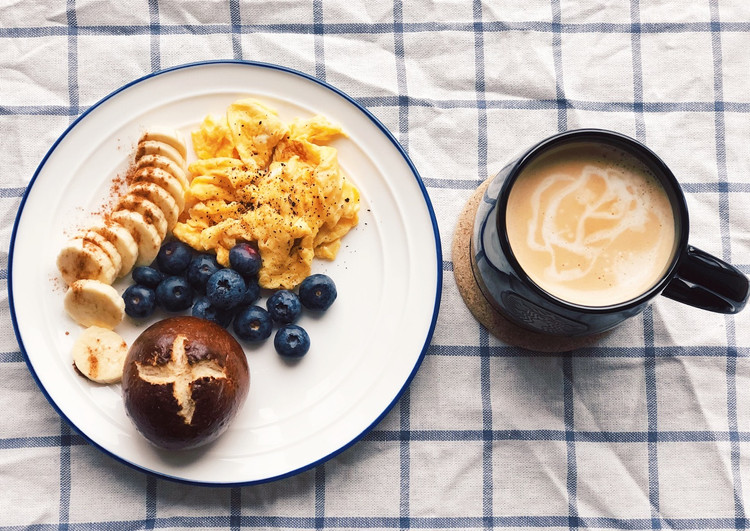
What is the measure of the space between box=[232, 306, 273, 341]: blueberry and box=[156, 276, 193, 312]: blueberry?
134 millimetres

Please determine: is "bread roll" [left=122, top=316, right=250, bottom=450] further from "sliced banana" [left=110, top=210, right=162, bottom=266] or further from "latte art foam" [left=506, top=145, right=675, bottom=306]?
"latte art foam" [left=506, top=145, right=675, bottom=306]

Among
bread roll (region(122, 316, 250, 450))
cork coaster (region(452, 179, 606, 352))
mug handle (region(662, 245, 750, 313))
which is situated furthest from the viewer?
cork coaster (region(452, 179, 606, 352))

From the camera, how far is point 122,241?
1.62 metres

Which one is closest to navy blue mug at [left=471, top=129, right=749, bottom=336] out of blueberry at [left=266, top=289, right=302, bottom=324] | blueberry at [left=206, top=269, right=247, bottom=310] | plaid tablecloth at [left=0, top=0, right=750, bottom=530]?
plaid tablecloth at [left=0, top=0, right=750, bottom=530]

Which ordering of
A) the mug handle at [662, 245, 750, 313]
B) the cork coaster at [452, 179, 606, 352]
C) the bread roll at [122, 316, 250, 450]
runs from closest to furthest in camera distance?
1. the mug handle at [662, 245, 750, 313]
2. the bread roll at [122, 316, 250, 450]
3. the cork coaster at [452, 179, 606, 352]

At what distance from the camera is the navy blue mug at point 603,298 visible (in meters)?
1.39

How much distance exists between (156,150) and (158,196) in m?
0.12

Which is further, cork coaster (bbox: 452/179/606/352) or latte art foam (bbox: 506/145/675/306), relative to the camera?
cork coaster (bbox: 452/179/606/352)

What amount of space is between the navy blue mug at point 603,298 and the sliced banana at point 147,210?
752 mm

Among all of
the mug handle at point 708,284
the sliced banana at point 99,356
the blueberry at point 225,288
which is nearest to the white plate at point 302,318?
the sliced banana at point 99,356

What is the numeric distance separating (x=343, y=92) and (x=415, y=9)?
0.34 metres

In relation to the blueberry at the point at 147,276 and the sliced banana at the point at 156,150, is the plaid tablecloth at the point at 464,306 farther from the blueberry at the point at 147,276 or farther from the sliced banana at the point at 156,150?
the blueberry at the point at 147,276

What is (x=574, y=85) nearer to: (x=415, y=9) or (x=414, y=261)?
(x=415, y=9)

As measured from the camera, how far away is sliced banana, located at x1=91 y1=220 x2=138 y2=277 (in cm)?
162
